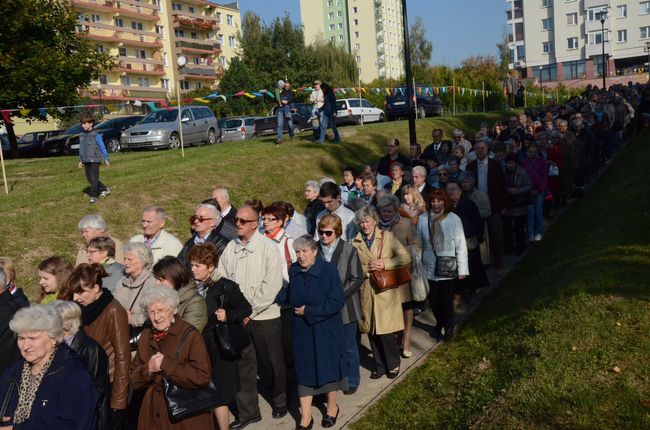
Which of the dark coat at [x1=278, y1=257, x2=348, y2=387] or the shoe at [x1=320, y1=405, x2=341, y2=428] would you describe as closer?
the dark coat at [x1=278, y1=257, x2=348, y2=387]

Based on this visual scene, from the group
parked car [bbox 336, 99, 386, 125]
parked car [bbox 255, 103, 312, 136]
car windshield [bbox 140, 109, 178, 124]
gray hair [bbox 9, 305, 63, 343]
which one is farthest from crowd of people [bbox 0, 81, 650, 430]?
parked car [bbox 336, 99, 386, 125]

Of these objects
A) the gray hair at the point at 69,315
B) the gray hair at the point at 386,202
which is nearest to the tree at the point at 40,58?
the gray hair at the point at 386,202

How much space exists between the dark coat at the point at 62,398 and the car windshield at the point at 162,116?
70.2 ft

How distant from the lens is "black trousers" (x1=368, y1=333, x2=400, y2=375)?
22.8 ft

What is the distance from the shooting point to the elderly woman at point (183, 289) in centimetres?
508

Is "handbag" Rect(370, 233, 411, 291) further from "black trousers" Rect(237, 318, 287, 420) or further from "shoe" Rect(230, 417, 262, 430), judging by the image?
"shoe" Rect(230, 417, 262, 430)

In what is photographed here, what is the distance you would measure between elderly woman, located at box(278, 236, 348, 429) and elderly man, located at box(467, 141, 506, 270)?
5.36 meters

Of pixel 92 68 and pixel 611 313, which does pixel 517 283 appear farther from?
pixel 92 68

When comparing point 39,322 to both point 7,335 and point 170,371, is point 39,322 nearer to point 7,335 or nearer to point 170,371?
point 170,371

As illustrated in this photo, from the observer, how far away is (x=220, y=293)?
554cm

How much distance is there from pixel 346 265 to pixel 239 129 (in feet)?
81.7

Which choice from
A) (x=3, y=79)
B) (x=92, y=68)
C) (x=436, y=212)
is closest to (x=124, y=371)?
(x=436, y=212)

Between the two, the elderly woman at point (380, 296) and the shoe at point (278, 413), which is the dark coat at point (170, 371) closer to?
the shoe at point (278, 413)

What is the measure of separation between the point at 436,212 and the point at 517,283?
2304 millimetres
